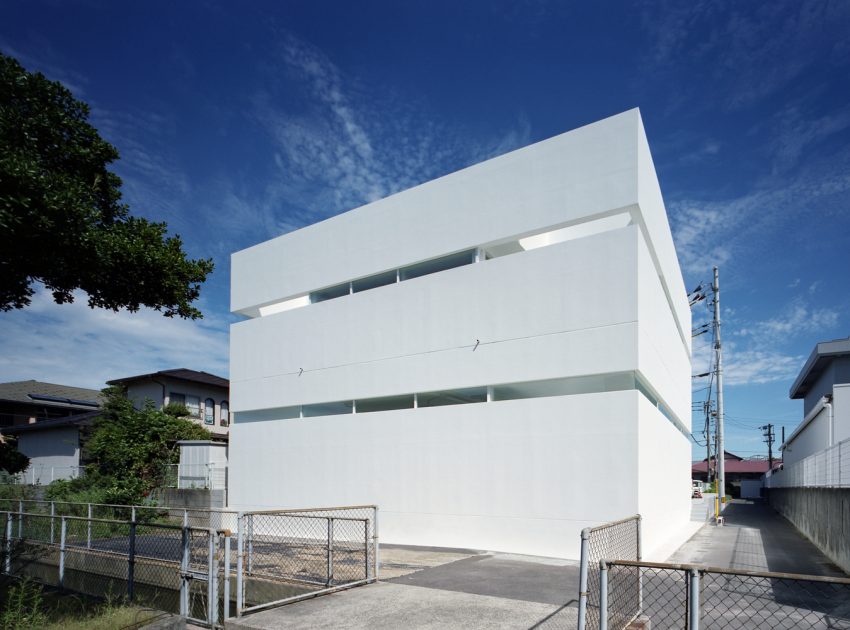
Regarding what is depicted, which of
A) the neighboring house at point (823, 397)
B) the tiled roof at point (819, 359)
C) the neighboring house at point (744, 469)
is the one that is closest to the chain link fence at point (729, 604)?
the neighboring house at point (823, 397)

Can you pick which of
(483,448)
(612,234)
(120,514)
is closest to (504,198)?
(612,234)

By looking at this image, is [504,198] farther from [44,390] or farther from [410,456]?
[44,390]

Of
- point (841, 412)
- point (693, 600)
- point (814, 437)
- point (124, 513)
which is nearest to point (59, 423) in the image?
point (124, 513)

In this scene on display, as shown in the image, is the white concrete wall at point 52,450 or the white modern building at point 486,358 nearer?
the white modern building at point 486,358

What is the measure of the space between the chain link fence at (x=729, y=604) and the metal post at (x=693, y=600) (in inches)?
42.3

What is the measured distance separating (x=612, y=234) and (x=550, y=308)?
7.04 ft

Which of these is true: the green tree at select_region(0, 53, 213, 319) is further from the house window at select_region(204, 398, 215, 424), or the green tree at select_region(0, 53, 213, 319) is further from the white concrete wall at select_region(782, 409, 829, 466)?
the house window at select_region(204, 398, 215, 424)

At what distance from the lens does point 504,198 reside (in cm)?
1563

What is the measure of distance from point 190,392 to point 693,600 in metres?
33.3

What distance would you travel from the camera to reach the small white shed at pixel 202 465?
23094 mm

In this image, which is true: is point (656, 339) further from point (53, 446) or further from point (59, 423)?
point (53, 446)

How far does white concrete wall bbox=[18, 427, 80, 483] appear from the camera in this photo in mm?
30531

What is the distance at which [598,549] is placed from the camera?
601cm

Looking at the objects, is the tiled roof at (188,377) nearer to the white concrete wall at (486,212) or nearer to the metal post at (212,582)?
the white concrete wall at (486,212)
